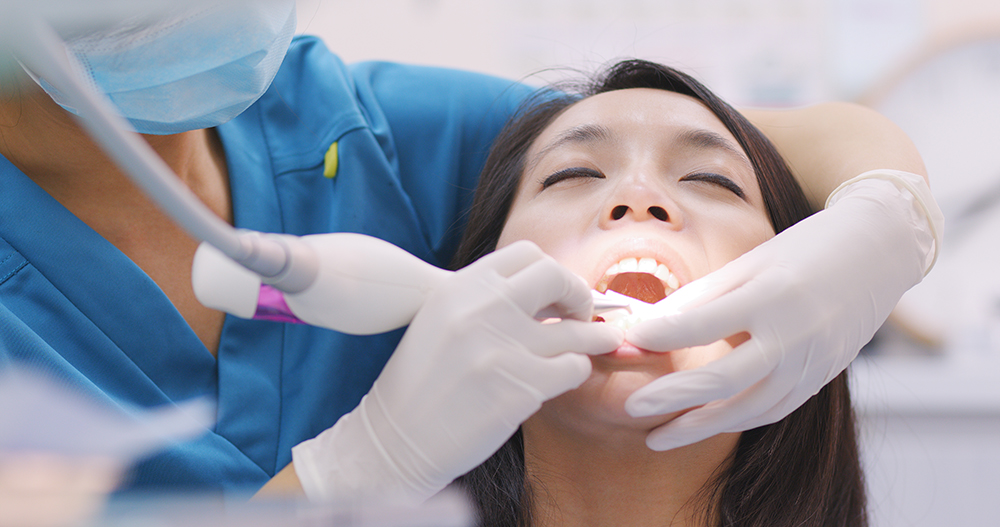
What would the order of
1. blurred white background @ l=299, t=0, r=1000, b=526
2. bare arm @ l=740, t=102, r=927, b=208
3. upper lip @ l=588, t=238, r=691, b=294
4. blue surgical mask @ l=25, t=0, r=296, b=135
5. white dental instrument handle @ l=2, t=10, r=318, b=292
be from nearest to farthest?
white dental instrument handle @ l=2, t=10, r=318, b=292 → blue surgical mask @ l=25, t=0, r=296, b=135 → upper lip @ l=588, t=238, r=691, b=294 → bare arm @ l=740, t=102, r=927, b=208 → blurred white background @ l=299, t=0, r=1000, b=526

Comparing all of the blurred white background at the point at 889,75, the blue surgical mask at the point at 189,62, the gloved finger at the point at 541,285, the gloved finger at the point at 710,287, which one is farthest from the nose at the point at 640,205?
the blurred white background at the point at 889,75

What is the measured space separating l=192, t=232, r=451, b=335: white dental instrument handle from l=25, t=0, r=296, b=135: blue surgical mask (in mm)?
283

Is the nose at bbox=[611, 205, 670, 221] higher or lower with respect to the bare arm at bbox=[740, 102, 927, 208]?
lower

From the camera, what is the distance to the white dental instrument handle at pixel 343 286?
0.59m

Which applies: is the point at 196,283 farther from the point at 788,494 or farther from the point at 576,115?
the point at 788,494

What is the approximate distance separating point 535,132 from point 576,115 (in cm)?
13

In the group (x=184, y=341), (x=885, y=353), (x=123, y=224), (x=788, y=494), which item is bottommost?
(x=885, y=353)

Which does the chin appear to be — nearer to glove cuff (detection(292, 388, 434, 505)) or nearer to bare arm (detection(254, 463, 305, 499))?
glove cuff (detection(292, 388, 434, 505))

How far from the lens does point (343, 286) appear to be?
2.01 feet

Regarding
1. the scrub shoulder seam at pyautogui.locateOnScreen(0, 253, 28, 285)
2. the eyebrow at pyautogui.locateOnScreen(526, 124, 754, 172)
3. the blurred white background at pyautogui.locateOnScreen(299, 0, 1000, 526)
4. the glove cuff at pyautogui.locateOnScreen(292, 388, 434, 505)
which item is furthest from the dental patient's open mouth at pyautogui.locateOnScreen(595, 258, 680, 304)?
the blurred white background at pyautogui.locateOnScreen(299, 0, 1000, 526)

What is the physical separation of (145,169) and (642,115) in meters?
0.76

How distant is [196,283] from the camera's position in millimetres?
594

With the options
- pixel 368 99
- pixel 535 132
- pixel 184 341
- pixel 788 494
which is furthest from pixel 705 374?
pixel 368 99

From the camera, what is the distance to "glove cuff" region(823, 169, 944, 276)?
918mm
